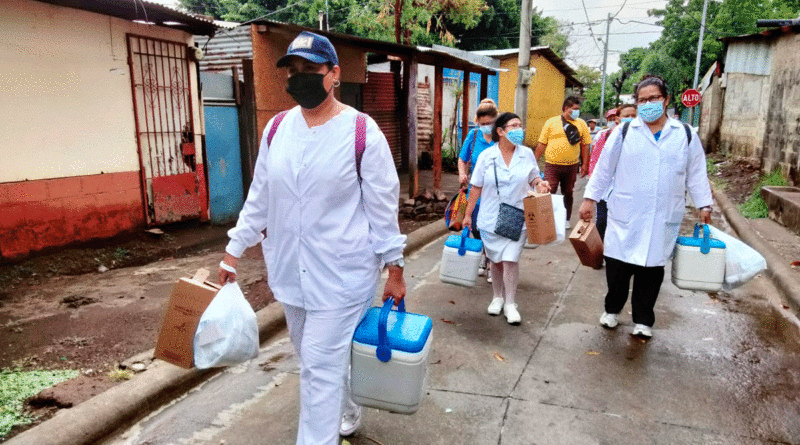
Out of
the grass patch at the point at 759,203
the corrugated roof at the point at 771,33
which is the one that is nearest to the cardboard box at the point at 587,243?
the grass patch at the point at 759,203

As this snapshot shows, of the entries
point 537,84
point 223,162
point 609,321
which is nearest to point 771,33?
point 609,321

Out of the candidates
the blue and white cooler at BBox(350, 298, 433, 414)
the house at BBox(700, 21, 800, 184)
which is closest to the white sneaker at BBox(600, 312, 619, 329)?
the blue and white cooler at BBox(350, 298, 433, 414)

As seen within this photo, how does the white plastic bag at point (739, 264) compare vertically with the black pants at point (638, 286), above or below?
above

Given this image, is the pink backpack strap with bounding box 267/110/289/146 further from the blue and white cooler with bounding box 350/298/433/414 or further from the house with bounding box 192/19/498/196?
the house with bounding box 192/19/498/196

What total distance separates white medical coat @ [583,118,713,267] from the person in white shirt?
7.39 feet

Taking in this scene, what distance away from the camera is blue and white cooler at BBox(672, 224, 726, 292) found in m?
3.84

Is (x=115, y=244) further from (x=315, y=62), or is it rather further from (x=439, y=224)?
(x=315, y=62)

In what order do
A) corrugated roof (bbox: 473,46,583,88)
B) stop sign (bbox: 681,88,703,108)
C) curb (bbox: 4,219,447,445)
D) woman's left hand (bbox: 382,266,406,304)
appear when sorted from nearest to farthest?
woman's left hand (bbox: 382,266,406,304)
curb (bbox: 4,219,447,445)
stop sign (bbox: 681,88,703,108)
corrugated roof (bbox: 473,46,583,88)

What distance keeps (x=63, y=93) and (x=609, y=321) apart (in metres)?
6.07

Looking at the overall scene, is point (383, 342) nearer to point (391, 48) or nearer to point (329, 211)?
point (329, 211)

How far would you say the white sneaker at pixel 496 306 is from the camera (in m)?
4.74

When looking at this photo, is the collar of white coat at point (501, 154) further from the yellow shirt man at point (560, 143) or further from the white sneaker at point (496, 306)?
the yellow shirt man at point (560, 143)

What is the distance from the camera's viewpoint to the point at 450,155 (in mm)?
16359

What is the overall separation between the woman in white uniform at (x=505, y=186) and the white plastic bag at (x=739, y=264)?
1367 mm
